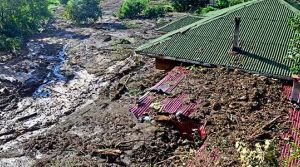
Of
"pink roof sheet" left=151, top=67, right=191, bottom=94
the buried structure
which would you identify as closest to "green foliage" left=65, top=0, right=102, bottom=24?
the buried structure

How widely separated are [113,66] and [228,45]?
14556 millimetres

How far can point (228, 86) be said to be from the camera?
1950cm

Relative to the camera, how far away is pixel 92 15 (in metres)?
54.4

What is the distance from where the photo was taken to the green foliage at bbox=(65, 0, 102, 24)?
53.6 meters

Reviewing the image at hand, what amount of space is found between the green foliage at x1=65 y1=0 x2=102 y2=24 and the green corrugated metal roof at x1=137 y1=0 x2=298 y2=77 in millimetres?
31705

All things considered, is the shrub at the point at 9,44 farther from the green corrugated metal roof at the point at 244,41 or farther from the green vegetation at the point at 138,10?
the green vegetation at the point at 138,10

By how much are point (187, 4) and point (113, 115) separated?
42.4 m

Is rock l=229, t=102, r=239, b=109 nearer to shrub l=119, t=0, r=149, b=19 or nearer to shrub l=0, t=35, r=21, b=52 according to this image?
shrub l=0, t=35, r=21, b=52

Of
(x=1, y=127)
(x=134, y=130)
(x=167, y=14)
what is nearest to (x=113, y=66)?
(x=1, y=127)

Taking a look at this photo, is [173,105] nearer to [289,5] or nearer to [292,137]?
[292,137]

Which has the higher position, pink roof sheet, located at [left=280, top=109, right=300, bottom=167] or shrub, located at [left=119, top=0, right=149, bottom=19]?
pink roof sheet, located at [left=280, top=109, right=300, bottom=167]

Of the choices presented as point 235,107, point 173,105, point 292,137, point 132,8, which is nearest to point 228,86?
point 235,107

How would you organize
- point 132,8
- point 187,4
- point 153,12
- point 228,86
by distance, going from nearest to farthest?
point 228,86
point 153,12
point 132,8
point 187,4

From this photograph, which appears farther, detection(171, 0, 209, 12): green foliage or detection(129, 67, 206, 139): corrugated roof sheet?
detection(171, 0, 209, 12): green foliage
